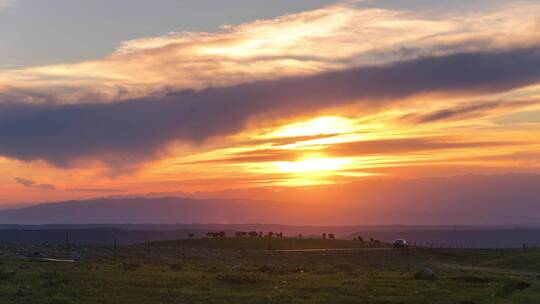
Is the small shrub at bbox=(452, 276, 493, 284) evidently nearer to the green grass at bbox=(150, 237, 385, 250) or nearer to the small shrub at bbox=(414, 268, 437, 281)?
the small shrub at bbox=(414, 268, 437, 281)

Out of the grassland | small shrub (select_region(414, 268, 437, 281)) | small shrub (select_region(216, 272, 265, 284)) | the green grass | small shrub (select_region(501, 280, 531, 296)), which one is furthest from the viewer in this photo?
the green grass

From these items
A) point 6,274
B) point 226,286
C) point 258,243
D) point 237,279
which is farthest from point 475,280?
point 258,243

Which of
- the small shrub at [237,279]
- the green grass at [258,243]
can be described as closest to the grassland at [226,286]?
the small shrub at [237,279]

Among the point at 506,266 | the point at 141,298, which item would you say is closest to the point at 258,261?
the point at 506,266

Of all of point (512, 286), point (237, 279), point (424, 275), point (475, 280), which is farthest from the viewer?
point (424, 275)

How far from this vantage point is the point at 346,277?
56750 mm

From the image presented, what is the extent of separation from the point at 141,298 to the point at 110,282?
7746 millimetres

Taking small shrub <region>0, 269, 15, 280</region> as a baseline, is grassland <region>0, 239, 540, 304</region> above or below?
below

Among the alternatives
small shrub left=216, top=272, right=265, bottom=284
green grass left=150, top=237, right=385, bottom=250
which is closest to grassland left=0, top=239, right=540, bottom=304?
small shrub left=216, top=272, right=265, bottom=284

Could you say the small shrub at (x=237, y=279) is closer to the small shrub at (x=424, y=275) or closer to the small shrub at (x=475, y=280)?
the small shrub at (x=424, y=275)

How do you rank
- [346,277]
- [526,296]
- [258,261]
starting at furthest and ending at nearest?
1. [258,261]
2. [346,277]
3. [526,296]

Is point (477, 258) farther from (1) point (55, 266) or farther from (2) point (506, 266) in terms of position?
(1) point (55, 266)

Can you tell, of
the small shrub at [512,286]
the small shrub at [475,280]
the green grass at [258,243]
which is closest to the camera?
the small shrub at [512,286]

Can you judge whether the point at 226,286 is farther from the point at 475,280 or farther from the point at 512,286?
the point at 512,286
